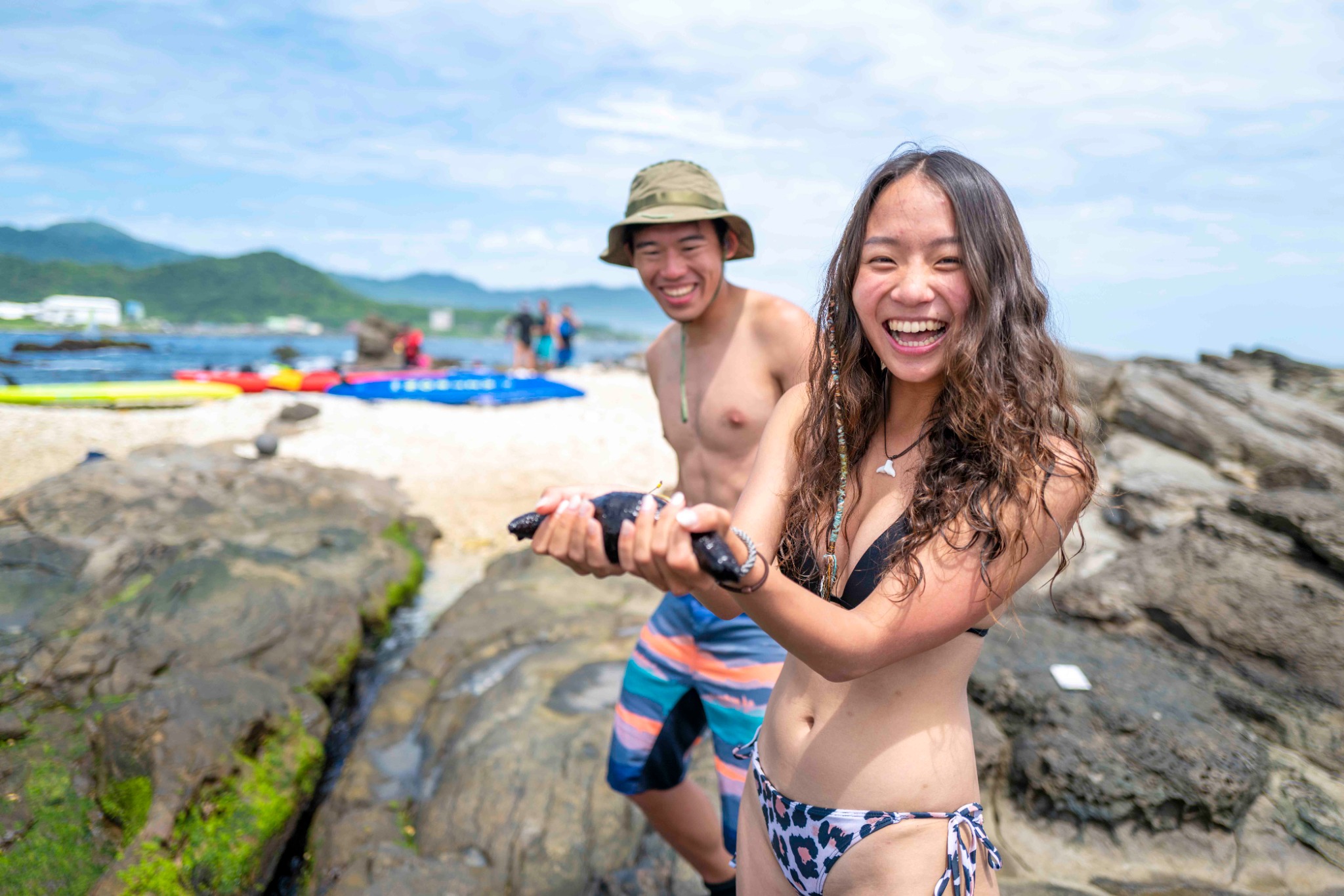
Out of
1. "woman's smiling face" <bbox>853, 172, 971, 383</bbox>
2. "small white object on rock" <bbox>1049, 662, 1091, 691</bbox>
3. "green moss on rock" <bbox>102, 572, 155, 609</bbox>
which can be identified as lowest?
"green moss on rock" <bbox>102, 572, 155, 609</bbox>

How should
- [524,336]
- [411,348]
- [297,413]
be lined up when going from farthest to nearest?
[524,336], [411,348], [297,413]

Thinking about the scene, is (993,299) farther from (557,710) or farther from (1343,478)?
(1343,478)

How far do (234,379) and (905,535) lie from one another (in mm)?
18866

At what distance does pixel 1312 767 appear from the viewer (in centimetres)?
380

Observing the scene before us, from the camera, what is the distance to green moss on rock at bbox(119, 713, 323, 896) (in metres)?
3.56

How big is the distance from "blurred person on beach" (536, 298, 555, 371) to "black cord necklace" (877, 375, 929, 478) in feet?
68.9

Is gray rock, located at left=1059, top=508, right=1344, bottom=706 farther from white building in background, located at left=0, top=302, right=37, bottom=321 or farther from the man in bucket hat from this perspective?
white building in background, located at left=0, top=302, right=37, bottom=321

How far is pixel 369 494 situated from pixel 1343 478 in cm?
970

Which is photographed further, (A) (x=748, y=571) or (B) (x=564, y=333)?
(B) (x=564, y=333)

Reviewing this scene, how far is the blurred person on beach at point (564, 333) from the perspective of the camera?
23411 millimetres

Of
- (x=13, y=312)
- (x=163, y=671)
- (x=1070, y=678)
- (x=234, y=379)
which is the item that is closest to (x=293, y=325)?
(x=13, y=312)

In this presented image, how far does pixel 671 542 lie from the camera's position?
1375 mm

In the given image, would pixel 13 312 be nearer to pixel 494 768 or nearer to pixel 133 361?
pixel 133 361

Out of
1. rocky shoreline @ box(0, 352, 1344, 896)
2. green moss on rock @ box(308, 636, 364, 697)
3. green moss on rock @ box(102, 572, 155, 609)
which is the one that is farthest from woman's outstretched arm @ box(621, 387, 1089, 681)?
green moss on rock @ box(102, 572, 155, 609)
